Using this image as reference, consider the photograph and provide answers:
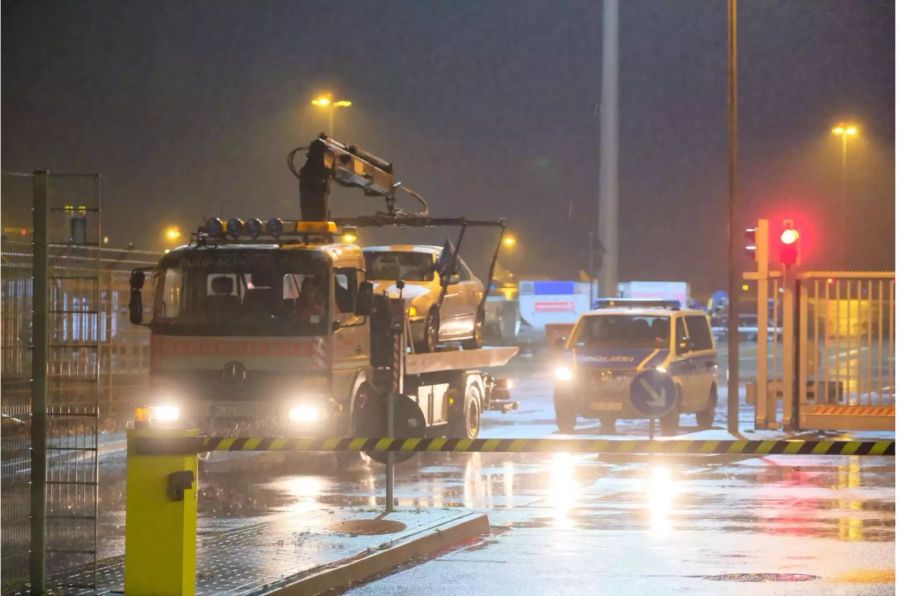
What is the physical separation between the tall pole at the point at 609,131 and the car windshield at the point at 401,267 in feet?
29.3

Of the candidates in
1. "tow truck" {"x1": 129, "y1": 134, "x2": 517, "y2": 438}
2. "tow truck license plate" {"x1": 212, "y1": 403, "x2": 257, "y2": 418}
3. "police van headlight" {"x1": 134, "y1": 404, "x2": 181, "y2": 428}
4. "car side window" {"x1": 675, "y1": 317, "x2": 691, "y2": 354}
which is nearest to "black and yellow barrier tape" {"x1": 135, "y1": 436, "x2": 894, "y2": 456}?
"tow truck" {"x1": 129, "y1": 134, "x2": 517, "y2": 438}

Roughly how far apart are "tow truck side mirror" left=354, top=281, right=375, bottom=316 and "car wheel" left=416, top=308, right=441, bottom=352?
2.39 m

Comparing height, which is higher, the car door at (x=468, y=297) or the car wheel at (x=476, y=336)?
the car door at (x=468, y=297)

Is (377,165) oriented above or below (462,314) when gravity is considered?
above

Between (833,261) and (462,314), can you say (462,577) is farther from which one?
(833,261)

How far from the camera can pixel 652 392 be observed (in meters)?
19.3

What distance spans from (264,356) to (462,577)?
289 inches

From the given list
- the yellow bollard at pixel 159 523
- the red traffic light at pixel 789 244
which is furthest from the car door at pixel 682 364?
the yellow bollard at pixel 159 523

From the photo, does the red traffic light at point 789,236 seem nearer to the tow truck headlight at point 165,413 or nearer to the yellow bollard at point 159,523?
the tow truck headlight at point 165,413

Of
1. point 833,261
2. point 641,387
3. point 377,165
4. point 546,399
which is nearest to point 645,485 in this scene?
point 641,387

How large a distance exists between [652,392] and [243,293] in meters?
5.25

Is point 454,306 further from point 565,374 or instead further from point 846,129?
point 846,129

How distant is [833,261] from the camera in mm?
55469

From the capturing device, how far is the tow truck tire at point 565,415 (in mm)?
22844
